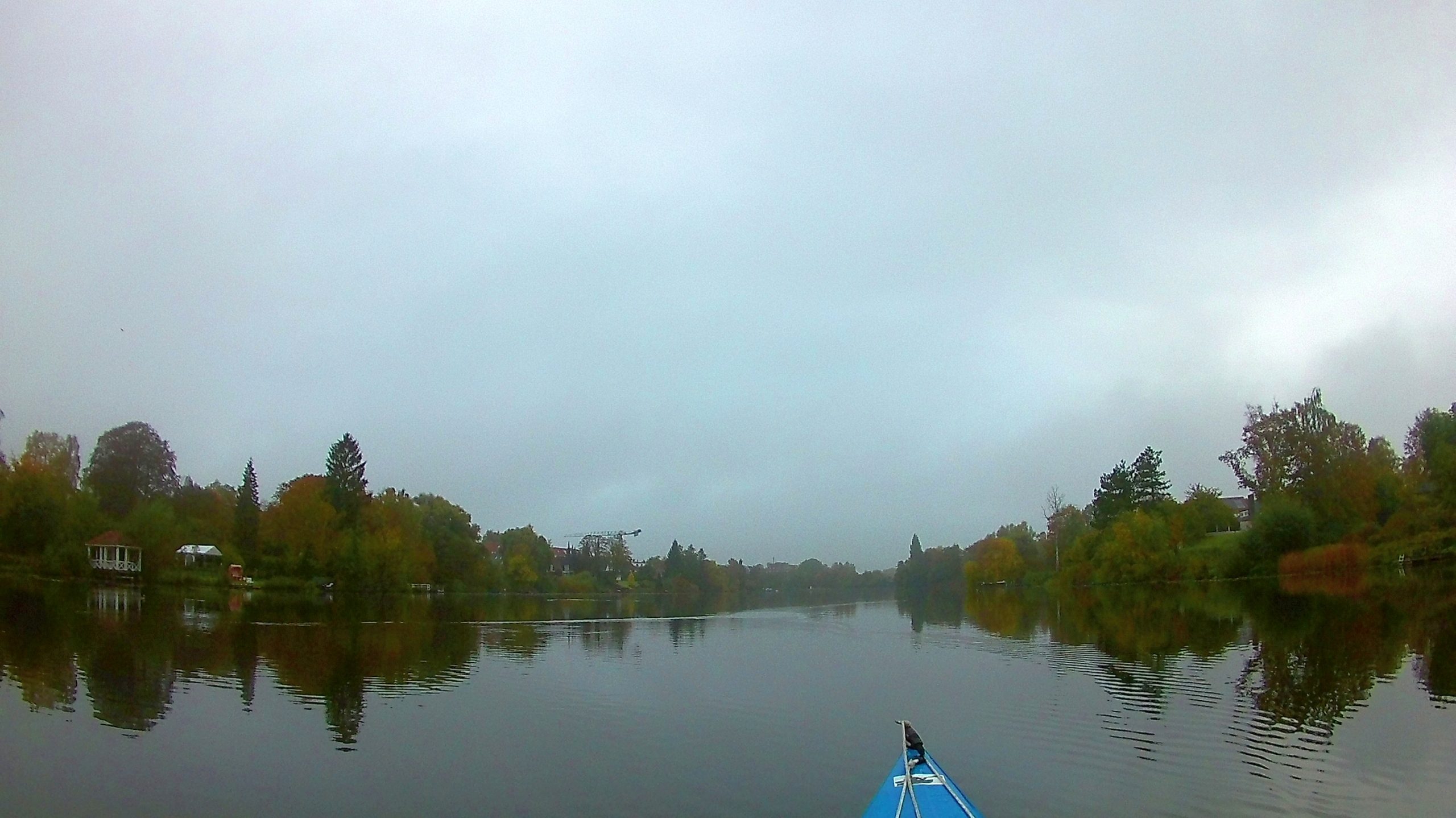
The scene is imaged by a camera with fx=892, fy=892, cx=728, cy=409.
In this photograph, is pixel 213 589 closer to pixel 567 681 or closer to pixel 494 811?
pixel 567 681

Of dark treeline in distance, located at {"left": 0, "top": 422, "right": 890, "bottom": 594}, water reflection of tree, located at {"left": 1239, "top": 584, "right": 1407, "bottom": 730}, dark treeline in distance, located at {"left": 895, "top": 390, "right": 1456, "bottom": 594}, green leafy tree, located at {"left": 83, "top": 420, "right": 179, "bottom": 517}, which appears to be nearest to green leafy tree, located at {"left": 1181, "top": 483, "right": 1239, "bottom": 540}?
dark treeline in distance, located at {"left": 895, "top": 390, "right": 1456, "bottom": 594}

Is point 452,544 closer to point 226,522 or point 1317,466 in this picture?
point 226,522

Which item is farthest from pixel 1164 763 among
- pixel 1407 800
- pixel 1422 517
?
pixel 1422 517

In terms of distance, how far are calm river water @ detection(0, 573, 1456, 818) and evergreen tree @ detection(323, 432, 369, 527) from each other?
165ft

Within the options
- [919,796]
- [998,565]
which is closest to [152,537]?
[919,796]

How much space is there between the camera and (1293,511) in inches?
2689

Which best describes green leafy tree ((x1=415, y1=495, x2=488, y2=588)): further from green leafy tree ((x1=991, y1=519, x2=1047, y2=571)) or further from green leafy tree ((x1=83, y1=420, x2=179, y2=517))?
green leafy tree ((x1=991, y1=519, x2=1047, y2=571))

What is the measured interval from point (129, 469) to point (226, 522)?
32.1 ft

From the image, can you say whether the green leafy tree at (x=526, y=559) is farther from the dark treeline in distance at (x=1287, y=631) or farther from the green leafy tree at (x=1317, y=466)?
the green leafy tree at (x=1317, y=466)

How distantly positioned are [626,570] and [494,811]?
157819mm

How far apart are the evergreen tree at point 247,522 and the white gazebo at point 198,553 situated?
190 centimetres

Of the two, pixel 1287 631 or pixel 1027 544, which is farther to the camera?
pixel 1027 544

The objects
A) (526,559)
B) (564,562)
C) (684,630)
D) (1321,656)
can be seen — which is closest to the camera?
(1321,656)

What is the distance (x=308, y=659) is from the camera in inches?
1113
